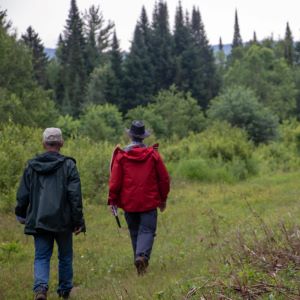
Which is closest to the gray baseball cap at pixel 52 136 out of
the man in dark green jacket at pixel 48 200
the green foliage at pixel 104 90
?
the man in dark green jacket at pixel 48 200

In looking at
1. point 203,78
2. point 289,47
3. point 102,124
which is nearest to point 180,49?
point 203,78

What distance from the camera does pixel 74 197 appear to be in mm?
6129

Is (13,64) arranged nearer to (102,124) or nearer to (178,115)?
(102,124)

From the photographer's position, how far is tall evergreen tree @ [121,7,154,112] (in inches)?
2613

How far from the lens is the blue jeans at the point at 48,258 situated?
618cm

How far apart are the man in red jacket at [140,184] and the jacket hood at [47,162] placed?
1.27 meters

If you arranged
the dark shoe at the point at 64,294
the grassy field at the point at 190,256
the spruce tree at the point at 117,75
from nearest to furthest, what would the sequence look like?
1. the grassy field at the point at 190,256
2. the dark shoe at the point at 64,294
3. the spruce tree at the point at 117,75

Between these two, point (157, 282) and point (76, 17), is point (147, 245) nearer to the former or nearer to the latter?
point (157, 282)

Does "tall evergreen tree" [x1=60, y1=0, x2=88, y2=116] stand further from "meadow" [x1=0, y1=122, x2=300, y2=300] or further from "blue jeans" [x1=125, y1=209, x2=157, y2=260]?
"blue jeans" [x1=125, y1=209, x2=157, y2=260]

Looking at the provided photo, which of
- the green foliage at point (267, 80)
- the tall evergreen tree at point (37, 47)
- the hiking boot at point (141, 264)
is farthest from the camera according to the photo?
the tall evergreen tree at point (37, 47)

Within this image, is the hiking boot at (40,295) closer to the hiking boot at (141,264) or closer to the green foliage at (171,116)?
the hiking boot at (141,264)

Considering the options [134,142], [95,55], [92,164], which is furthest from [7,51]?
[95,55]

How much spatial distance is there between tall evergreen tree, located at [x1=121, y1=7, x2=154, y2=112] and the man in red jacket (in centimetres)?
5866

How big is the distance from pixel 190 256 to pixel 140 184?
172cm
